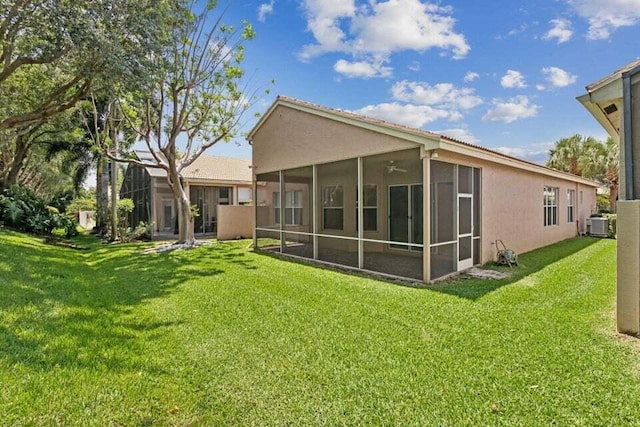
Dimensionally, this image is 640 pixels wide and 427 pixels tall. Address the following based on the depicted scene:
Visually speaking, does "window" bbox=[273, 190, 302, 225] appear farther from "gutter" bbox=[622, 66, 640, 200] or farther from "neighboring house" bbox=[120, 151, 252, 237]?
"gutter" bbox=[622, 66, 640, 200]

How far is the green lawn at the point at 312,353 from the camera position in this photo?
3.00 m

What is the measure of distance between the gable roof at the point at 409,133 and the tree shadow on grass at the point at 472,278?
2915 millimetres

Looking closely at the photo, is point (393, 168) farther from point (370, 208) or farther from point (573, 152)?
point (573, 152)

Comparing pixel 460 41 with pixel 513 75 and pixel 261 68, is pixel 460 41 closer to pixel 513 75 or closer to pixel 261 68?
pixel 513 75

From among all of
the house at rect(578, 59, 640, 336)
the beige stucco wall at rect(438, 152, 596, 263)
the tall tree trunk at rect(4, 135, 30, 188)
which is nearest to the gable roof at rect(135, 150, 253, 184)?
the tall tree trunk at rect(4, 135, 30, 188)

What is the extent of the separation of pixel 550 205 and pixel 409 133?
33.8 ft

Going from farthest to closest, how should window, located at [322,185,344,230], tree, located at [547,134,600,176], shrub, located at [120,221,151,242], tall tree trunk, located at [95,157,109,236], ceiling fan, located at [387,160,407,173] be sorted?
1. tree, located at [547,134,600,176]
2. tall tree trunk, located at [95,157,109,236]
3. shrub, located at [120,221,151,242]
4. window, located at [322,185,344,230]
5. ceiling fan, located at [387,160,407,173]

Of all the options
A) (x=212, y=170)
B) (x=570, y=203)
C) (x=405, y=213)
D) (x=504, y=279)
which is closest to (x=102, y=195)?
(x=212, y=170)

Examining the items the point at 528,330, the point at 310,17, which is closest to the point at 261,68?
the point at 310,17

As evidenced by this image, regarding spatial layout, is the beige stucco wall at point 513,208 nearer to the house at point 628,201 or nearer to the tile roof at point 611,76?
the tile roof at point 611,76

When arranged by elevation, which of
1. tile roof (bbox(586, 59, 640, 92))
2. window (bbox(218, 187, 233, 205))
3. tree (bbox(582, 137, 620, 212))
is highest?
tree (bbox(582, 137, 620, 212))

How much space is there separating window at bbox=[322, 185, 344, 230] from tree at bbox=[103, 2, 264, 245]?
5416mm

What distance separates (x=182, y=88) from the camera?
43.7 ft

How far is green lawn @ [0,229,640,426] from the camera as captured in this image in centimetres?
300
